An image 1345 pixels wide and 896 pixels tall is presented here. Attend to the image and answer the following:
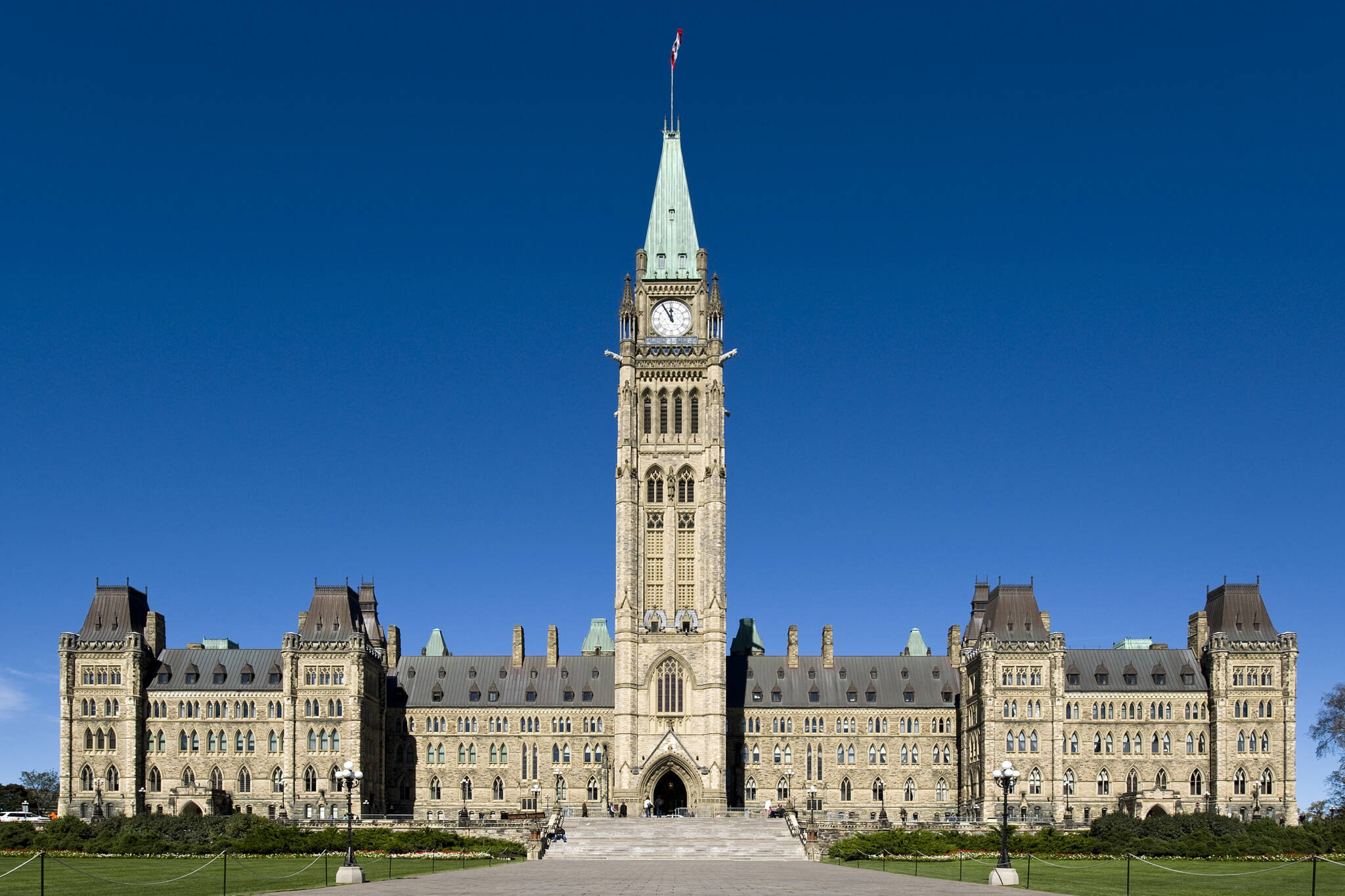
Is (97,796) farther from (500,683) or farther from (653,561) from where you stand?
(653,561)

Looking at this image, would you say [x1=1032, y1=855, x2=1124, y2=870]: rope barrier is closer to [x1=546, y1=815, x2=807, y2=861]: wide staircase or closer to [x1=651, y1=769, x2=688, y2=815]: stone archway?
[x1=546, y1=815, x2=807, y2=861]: wide staircase

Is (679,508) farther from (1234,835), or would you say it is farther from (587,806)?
(1234,835)

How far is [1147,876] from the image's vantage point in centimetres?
5631

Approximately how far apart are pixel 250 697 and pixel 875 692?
4865cm

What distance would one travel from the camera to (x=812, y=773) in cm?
11988

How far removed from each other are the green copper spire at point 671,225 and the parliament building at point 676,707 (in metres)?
0.16

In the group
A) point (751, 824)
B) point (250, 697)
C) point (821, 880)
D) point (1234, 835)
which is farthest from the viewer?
point (250, 697)

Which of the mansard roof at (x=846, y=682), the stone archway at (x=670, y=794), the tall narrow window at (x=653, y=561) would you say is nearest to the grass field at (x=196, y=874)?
the stone archway at (x=670, y=794)

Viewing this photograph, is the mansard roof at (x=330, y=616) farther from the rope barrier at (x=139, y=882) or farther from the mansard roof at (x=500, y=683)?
the rope barrier at (x=139, y=882)

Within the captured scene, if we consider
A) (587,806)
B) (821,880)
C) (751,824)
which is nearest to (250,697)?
(587,806)

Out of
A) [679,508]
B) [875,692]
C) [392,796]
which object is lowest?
[392,796]

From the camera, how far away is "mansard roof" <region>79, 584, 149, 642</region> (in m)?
112

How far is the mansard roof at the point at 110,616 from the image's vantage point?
4422 inches

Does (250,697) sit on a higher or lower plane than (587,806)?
higher
